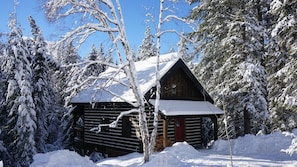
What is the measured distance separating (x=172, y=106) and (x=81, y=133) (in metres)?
9.61

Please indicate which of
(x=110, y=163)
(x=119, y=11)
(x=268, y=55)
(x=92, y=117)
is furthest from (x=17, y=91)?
(x=268, y=55)

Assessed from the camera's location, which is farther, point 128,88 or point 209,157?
point 128,88

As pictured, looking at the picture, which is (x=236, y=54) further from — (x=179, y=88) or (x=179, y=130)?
(x=179, y=130)

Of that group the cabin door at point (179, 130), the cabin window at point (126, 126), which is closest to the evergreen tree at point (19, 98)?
the cabin window at point (126, 126)

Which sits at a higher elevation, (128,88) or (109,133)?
(128,88)

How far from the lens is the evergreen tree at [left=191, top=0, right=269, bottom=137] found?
63.1 ft

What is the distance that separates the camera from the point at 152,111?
699 inches

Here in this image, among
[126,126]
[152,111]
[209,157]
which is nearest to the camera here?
[209,157]

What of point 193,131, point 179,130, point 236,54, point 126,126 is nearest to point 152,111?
point 126,126

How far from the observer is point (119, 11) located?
43.6 ft

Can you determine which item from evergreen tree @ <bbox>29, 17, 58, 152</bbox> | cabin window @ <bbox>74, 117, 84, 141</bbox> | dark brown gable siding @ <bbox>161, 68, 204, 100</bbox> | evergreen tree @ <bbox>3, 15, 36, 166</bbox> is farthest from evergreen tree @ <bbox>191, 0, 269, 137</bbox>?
evergreen tree @ <bbox>3, 15, 36, 166</bbox>

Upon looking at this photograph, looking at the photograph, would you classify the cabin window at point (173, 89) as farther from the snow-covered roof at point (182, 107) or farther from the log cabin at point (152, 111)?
the snow-covered roof at point (182, 107)

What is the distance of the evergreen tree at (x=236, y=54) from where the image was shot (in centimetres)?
1923

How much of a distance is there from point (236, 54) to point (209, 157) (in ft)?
26.6
